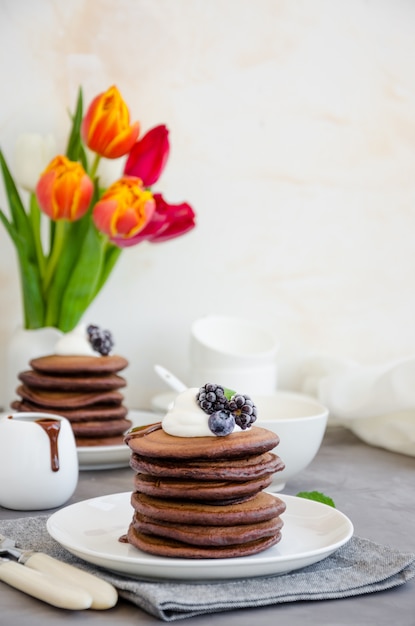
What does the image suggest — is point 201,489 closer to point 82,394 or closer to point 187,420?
point 187,420

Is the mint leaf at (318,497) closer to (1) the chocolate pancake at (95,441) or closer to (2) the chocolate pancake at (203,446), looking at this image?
(2) the chocolate pancake at (203,446)

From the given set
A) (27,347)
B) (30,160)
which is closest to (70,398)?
(27,347)

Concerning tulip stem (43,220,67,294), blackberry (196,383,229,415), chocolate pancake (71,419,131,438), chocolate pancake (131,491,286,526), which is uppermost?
tulip stem (43,220,67,294)

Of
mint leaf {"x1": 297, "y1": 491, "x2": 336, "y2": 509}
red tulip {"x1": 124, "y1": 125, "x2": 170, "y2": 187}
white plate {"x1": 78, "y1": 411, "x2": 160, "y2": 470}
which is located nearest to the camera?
mint leaf {"x1": 297, "y1": 491, "x2": 336, "y2": 509}

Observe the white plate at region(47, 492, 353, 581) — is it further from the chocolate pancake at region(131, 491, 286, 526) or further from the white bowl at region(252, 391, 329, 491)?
the white bowl at region(252, 391, 329, 491)

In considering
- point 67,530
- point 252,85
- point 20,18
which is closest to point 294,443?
point 67,530

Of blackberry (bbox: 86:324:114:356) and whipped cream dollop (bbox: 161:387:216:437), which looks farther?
blackberry (bbox: 86:324:114:356)

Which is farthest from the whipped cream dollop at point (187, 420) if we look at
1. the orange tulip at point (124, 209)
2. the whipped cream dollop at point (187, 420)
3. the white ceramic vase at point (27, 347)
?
the white ceramic vase at point (27, 347)

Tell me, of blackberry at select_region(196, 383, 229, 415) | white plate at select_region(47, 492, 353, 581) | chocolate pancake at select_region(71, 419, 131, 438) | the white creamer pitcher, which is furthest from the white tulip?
blackberry at select_region(196, 383, 229, 415)
